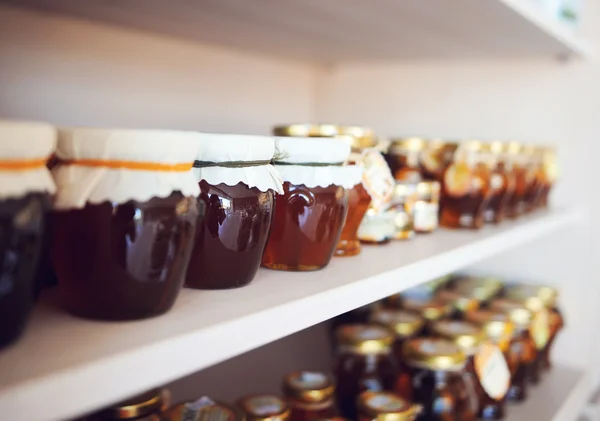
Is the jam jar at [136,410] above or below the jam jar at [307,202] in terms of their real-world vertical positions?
below

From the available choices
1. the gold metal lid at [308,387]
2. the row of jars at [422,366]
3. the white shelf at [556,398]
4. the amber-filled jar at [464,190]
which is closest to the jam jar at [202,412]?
the row of jars at [422,366]

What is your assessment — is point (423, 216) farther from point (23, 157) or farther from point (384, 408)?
point (23, 157)

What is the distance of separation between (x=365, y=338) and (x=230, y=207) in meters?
0.55

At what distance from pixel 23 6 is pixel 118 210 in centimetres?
60

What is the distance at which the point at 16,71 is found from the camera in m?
0.85

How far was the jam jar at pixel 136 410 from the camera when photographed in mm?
630

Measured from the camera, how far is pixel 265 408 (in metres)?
0.80

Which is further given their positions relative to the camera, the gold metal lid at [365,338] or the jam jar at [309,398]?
the gold metal lid at [365,338]

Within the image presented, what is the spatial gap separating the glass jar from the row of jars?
0.91 feet

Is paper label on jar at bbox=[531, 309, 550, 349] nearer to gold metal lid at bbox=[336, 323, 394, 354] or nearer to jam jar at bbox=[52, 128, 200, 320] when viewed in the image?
gold metal lid at bbox=[336, 323, 394, 354]

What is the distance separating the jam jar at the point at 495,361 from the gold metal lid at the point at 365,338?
0.17 m

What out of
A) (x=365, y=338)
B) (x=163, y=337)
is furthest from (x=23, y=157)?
(x=365, y=338)

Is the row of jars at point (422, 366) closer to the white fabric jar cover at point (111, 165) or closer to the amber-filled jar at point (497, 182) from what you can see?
the amber-filled jar at point (497, 182)

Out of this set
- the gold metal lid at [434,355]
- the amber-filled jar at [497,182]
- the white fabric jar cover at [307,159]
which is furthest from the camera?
the amber-filled jar at [497,182]
